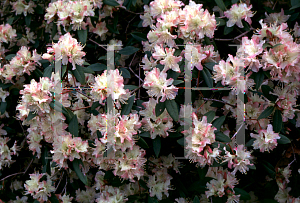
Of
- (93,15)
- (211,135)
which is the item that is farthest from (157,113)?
(93,15)

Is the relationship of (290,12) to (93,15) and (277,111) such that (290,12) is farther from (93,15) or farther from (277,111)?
(93,15)

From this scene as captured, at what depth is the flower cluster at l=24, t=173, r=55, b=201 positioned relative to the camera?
6.01ft

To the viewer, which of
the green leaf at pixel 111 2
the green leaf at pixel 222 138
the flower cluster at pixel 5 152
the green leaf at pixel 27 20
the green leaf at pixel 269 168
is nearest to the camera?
the green leaf at pixel 222 138

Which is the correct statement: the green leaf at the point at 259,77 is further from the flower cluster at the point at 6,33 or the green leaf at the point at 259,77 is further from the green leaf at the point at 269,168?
the flower cluster at the point at 6,33

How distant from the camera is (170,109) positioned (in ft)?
4.91

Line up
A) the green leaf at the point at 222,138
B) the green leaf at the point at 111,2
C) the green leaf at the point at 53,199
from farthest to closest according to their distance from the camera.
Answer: the green leaf at the point at 111,2, the green leaf at the point at 53,199, the green leaf at the point at 222,138

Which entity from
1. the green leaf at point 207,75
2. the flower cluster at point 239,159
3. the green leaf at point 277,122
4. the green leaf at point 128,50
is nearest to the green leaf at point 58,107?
the green leaf at point 128,50

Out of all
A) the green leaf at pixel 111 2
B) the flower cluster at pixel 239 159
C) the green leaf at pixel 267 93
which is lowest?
the flower cluster at pixel 239 159

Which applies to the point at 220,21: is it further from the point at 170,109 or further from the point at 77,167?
the point at 77,167

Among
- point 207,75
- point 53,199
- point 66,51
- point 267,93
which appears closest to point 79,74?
point 66,51

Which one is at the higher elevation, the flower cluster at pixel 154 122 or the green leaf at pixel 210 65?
the green leaf at pixel 210 65

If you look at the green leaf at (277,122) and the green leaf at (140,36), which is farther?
the green leaf at (140,36)

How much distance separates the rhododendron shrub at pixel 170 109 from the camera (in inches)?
59.4

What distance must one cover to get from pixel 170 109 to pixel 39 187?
3.24 feet
